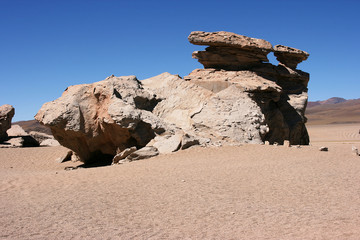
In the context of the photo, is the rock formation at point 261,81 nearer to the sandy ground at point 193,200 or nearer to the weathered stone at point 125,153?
the weathered stone at point 125,153

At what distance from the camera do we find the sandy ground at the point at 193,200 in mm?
4977

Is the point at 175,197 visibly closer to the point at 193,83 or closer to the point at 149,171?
the point at 149,171

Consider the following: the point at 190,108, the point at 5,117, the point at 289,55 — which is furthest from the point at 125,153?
the point at 5,117

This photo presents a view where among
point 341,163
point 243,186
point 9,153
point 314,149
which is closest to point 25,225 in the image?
point 243,186

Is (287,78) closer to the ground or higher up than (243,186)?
higher up

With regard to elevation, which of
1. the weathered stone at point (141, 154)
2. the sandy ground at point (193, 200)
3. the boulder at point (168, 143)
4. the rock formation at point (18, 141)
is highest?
the rock formation at point (18, 141)

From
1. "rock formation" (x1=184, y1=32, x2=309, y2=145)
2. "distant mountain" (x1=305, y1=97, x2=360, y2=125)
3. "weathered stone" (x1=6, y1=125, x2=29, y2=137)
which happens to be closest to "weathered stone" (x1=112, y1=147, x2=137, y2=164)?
"rock formation" (x1=184, y1=32, x2=309, y2=145)

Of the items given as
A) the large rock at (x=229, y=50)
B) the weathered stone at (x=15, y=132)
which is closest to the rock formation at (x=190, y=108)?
the large rock at (x=229, y=50)

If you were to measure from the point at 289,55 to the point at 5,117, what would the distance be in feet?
54.2

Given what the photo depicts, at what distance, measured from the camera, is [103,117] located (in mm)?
12531

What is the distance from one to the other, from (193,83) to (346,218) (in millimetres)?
10288

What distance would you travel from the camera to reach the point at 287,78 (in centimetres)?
1723

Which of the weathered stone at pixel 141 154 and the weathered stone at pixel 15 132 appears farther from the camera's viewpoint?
the weathered stone at pixel 15 132

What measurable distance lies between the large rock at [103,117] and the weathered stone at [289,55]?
695cm
